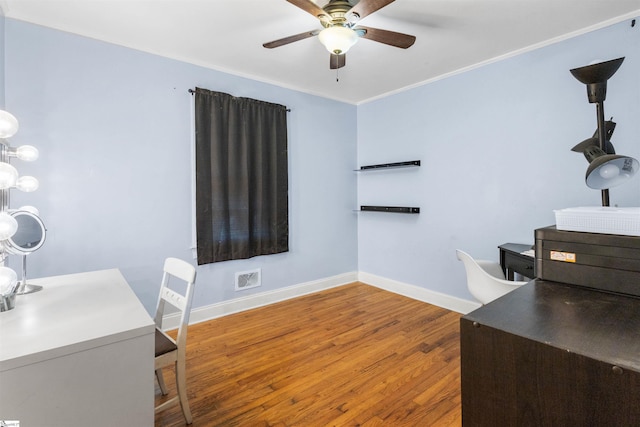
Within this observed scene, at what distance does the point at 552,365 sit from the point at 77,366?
140 centimetres

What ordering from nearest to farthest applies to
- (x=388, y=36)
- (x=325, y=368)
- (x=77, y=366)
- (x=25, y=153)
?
(x=77, y=366)
(x=25, y=153)
(x=388, y=36)
(x=325, y=368)

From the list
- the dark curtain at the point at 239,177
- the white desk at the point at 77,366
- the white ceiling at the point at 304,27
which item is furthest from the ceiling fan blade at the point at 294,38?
the white desk at the point at 77,366

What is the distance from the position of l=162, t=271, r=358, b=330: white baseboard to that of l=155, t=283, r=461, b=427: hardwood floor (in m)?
0.09

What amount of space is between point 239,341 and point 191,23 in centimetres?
255

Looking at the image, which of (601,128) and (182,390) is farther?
(182,390)

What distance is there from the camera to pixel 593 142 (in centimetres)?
157

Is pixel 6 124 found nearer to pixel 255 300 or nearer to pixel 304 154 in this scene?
pixel 255 300

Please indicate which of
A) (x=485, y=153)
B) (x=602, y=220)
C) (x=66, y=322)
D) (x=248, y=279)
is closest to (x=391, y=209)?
(x=485, y=153)

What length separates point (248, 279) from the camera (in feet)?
10.7

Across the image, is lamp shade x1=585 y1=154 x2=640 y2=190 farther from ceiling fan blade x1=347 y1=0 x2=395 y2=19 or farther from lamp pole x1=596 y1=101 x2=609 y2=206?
ceiling fan blade x1=347 y1=0 x2=395 y2=19

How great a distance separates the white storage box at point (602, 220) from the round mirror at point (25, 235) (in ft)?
8.33

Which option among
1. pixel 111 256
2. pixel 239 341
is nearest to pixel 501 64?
pixel 239 341

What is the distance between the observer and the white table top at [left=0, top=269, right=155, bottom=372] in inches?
37.5

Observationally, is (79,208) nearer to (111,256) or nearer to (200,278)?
(111,256)
